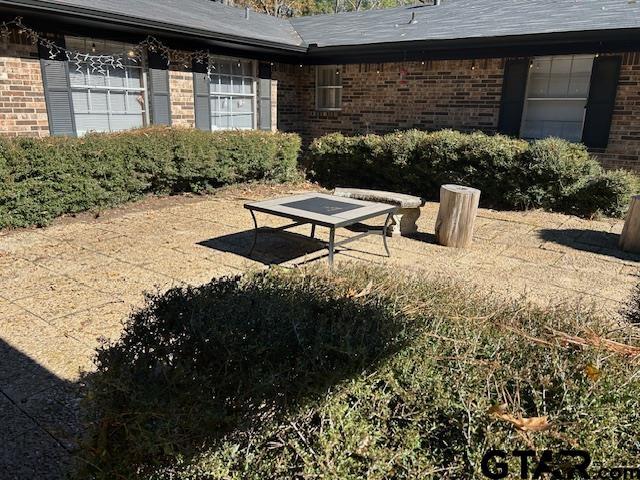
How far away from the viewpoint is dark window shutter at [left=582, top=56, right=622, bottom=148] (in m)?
8.99

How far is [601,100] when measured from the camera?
9.13 meters

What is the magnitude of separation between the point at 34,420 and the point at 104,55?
771 centimetres

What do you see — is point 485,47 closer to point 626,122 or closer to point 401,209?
point 626,122

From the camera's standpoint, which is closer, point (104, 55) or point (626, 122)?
point (104, 55)

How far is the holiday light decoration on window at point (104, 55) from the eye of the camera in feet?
23.7

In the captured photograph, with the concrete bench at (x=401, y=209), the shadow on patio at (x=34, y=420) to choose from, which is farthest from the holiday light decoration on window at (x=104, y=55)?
the shadow on patio at (x=34, y=420)

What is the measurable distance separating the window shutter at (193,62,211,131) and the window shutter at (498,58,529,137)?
6.39 metres

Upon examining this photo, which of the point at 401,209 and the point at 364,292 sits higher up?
the point at 364,292

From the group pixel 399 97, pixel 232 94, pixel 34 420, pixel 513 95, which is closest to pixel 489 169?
pixel 513 95

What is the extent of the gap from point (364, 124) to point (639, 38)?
6.00m

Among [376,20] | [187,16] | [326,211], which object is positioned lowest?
[326,211]

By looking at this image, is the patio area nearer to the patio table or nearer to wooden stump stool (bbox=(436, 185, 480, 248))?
wooden stump stool (bbox=(436, 185, 480, 248))

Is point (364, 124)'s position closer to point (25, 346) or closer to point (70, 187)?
point (70, 187)

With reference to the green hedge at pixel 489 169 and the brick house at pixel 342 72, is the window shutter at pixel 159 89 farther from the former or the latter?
the green hedge at pixel 489 169
